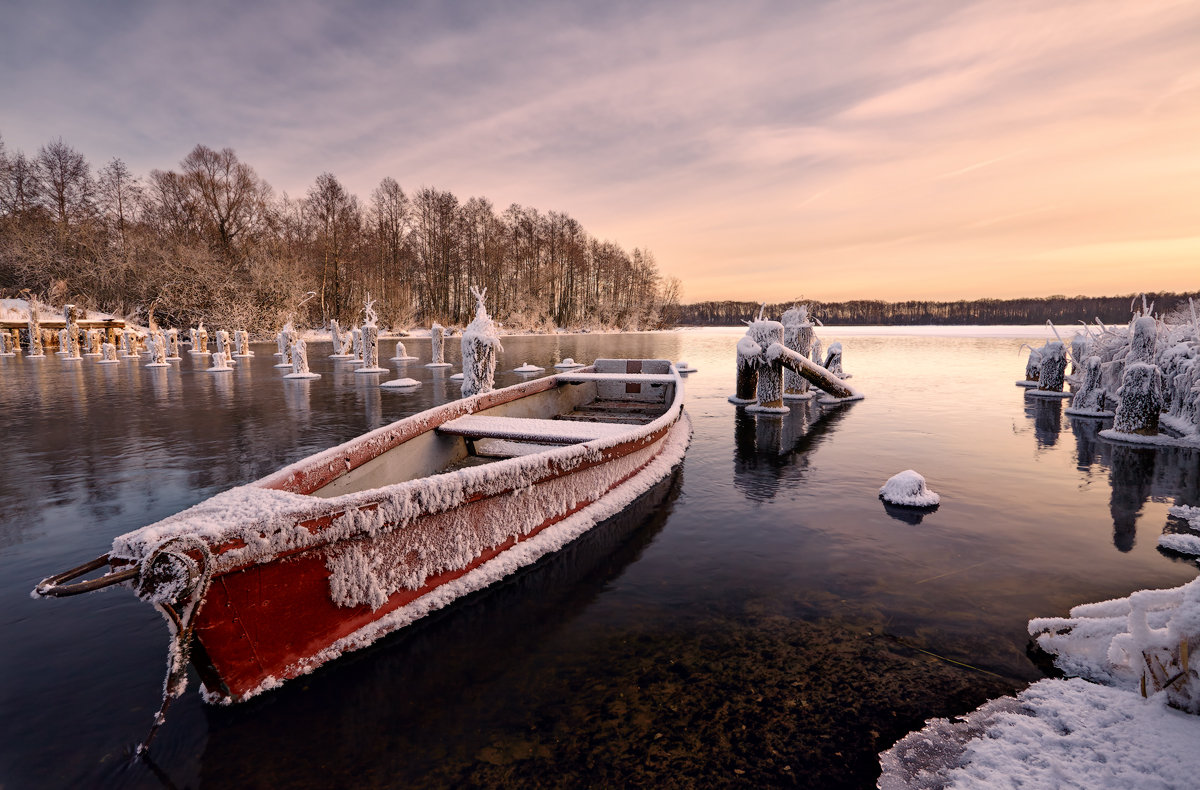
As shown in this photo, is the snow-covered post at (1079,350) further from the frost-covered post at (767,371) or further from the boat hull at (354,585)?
the boat hull at (354,585)

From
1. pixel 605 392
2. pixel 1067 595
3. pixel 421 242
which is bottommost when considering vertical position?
pixel 1067 595

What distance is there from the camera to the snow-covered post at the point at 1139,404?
9.73m

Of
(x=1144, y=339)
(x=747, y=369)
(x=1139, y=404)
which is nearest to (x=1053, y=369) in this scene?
(x=1144, y=339)

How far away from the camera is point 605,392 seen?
36.8ft

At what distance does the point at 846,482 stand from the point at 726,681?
5.01 metres

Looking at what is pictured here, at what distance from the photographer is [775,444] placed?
9.67 meters

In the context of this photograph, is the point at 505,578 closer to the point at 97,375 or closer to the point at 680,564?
the point at 680,564

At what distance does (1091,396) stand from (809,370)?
7092 millimetres

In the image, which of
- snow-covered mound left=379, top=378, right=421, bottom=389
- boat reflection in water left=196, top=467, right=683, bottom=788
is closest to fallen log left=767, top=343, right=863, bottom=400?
boat reflection in water left=196, top=467, right=683, bottom=788

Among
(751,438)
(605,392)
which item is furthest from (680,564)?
(605,392)

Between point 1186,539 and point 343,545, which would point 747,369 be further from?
point 343,545

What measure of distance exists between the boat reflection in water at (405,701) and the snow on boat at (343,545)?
14 centimetres

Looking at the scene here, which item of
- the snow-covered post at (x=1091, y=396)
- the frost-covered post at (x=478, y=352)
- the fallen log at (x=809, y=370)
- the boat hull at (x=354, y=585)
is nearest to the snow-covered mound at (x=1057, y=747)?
the boat hull at (x=354, y=585)

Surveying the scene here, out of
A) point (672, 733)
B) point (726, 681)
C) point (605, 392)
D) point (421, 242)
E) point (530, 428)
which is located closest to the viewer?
point (672, 733)
